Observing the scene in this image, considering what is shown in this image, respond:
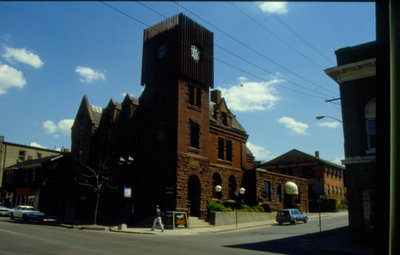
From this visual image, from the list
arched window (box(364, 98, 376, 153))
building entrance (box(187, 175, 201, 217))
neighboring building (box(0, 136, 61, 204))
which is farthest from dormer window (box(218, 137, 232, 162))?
neighboring building (box(0, 136, 61, 204))

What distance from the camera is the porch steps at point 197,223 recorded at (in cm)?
2650

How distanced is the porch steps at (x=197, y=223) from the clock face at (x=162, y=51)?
15321mm

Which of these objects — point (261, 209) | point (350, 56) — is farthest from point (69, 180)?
point (350, 56)

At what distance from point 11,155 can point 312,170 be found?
5269 cm

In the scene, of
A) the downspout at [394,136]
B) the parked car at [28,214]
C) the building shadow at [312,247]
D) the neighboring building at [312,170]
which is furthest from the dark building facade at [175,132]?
the neighboring building at [312,170]

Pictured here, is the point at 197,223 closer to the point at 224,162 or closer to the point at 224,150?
the point at 224,162

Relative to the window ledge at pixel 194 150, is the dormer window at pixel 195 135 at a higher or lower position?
higher

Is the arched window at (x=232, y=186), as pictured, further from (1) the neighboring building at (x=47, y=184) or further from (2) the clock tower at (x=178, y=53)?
(1) the neighboring building at (x=47, y=184)

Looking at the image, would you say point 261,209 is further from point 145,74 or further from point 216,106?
point 145,74

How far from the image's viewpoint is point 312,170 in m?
55.2

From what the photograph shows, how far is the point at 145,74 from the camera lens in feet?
106

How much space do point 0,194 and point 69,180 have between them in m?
24.0

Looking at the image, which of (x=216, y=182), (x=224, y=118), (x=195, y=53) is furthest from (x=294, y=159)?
(x=195, y=53)

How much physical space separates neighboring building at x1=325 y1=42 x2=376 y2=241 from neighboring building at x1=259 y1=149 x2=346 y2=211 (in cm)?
3490
